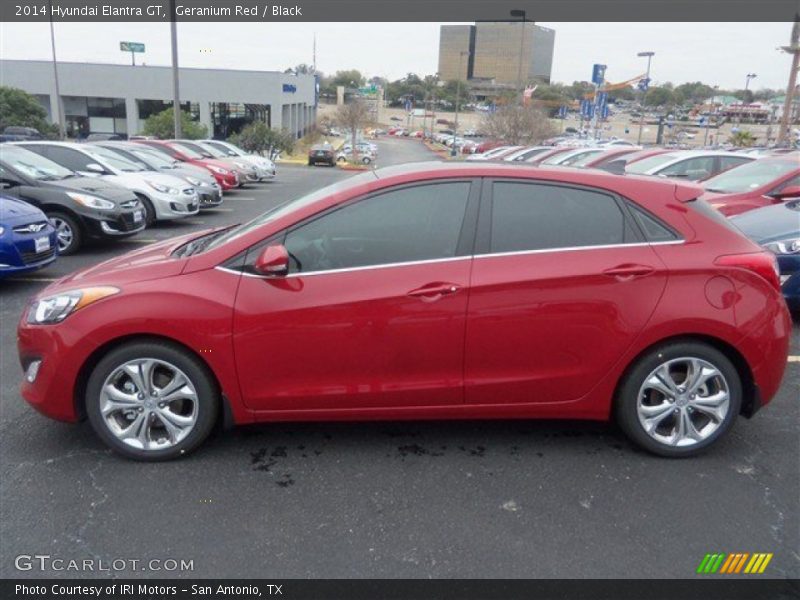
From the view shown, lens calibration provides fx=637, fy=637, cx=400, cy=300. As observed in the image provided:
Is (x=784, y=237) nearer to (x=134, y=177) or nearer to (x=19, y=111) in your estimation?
(x=134, y=177)

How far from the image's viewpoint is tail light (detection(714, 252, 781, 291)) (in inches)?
131

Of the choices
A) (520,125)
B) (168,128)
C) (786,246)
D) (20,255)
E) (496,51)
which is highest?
(496,51)

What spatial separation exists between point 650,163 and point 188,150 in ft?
41.8

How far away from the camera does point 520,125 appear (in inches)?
1642

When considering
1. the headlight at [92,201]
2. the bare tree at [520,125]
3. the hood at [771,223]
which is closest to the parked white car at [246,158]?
the headlight at [92,201]

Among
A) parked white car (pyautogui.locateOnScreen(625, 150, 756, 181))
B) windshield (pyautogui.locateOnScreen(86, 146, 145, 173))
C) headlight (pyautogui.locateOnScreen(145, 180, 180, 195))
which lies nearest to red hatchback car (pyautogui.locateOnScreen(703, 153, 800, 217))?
parked white car (pyautogui.locateOnScreen(625, 150, 756, 181))

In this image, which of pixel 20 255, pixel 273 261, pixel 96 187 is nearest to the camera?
pixel 273 261

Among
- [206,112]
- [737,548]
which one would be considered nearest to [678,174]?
[737,548]

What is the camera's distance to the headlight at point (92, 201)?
854 cm

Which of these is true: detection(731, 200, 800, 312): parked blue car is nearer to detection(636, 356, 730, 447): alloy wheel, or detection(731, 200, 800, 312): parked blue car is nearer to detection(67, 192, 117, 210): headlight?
detection(636, 356, 730, 447): alloy wheel

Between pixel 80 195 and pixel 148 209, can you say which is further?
pixel 148 209

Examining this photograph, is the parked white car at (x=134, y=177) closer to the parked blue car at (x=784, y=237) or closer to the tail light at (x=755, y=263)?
the parked blue car at (x=784, y=237)

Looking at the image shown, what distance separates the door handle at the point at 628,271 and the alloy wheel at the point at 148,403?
87.7 inches
